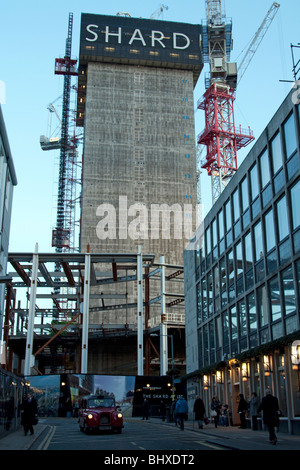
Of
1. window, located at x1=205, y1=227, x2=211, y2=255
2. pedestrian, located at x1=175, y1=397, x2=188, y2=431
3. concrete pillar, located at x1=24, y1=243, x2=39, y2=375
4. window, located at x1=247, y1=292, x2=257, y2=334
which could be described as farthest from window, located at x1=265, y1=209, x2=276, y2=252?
concrete pillar, located at x1=24, y1=243, x2=39, y2=375

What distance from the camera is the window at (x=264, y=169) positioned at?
90.7 ft

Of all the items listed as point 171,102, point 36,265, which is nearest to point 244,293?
point 36,265

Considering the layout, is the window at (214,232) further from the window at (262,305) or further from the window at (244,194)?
the window at (262,305)

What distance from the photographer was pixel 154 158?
9388 cm

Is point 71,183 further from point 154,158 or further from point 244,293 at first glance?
point 244,293

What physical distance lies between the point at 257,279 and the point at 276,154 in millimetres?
6898

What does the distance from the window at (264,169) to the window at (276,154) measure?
78 cm

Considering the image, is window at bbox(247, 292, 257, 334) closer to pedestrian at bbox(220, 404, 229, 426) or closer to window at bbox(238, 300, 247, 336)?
window at bbox(238, 300, 247, 336)

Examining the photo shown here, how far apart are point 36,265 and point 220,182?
3117 cm

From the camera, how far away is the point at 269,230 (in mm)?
27203

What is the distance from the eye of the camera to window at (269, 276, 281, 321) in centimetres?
2577

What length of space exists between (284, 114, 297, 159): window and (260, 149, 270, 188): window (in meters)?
2.53

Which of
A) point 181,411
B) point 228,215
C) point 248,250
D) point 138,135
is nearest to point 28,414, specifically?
point 181,411

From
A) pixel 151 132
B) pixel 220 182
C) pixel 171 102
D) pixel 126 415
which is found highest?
pixel 171 102
